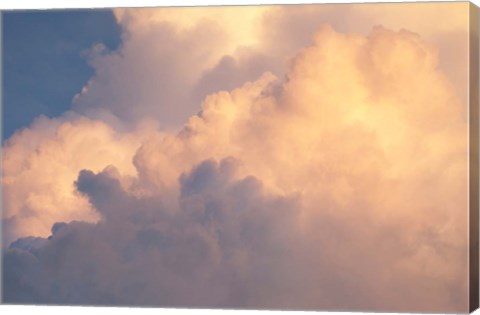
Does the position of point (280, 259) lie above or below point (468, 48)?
below

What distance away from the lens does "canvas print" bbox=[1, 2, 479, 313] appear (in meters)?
12.2

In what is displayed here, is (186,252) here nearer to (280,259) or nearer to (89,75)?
(280,259)

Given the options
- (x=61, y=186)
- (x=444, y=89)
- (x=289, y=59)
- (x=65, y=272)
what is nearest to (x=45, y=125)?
(x=61, y=186)

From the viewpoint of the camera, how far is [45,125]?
13.0 meters

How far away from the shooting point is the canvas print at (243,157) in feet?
40.2

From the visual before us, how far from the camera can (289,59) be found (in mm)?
12547

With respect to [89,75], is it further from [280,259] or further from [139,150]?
[280,259]

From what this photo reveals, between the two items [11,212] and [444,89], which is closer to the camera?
[444,89]

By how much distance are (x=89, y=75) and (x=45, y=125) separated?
66cm

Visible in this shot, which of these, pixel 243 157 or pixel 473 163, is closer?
pixel 473 163

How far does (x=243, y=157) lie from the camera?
12555 mm

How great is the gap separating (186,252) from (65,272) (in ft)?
4.03

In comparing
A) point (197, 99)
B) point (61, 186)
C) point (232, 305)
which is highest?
point (197, 99)

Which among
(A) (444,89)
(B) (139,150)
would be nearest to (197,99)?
(B) (139,150)
